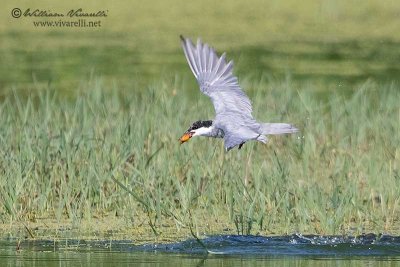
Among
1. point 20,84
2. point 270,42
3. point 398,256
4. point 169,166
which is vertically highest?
point 270,42

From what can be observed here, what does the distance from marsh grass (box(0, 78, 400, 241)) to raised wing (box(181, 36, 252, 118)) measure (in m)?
0.39

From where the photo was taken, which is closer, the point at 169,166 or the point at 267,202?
the point at 267,202

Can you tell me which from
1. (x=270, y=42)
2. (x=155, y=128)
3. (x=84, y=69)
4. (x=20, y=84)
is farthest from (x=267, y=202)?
(x=270, y=42)

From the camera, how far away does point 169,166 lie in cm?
820

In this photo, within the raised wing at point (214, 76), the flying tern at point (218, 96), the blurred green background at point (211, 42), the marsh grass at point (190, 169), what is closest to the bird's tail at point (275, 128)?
the flying tern at point (218, 96)

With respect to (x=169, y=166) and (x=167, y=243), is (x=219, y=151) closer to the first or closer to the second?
(x=169, y=166)

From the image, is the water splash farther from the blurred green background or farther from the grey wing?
the blurred green background

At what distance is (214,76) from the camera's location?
8234 mm

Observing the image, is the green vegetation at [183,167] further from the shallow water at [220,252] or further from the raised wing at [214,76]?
the raised wing at [214,76]

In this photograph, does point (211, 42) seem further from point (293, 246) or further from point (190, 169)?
point (293, 246)

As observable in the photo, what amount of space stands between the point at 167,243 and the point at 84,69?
739cm

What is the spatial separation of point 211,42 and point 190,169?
749 cm

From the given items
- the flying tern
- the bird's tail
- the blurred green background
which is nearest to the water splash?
the bird's tail

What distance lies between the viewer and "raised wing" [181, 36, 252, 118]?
26.9ft
